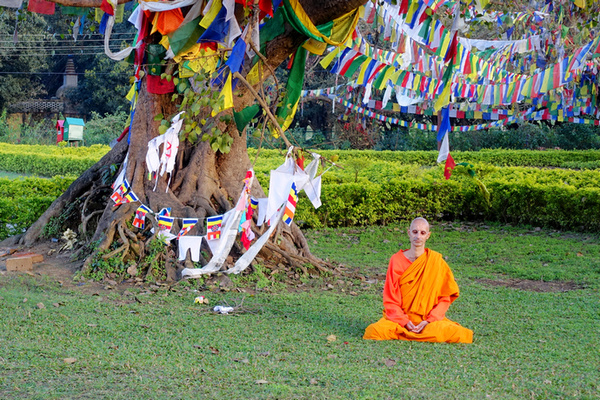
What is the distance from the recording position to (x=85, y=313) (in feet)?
17.0

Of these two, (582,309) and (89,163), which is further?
(89,163)

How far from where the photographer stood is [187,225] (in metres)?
6.61

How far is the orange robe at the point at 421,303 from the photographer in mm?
4719

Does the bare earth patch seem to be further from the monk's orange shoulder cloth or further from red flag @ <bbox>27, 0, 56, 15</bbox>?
red flag @ <bbox>27, 0, 56, 15</bbox>

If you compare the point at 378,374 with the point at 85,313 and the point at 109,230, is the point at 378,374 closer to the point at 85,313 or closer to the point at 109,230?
the point at 85,313

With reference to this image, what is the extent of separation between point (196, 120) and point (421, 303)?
3.39 metres

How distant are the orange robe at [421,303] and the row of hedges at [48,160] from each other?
488 inches

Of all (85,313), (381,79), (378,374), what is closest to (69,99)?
(381,79)

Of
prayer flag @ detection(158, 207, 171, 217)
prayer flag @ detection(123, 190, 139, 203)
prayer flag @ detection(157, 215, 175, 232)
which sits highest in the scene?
prayer flag @ detection(123, 190, 139, 203)

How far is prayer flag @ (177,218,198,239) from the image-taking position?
21.6ft

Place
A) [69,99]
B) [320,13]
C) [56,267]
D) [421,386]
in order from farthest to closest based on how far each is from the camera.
Answer: [69,99] < [56,267] < [320,13] < [421,386]

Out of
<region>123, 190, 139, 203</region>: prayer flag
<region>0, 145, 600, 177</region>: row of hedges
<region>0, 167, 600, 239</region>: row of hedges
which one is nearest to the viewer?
<region>123, 190, 139, 203</region>: prayer flag

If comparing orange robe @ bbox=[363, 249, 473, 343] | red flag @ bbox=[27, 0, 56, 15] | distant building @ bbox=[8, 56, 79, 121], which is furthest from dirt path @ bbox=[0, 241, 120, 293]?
distant building @ bbox=[8, 56, 79, 121]

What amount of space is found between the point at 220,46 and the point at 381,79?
9.68ft
